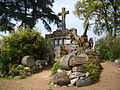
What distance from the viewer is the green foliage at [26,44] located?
13.1 meters

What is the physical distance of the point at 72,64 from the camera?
10.3 meters

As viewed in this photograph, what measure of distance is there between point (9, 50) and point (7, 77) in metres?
2.11

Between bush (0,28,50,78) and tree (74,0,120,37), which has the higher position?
tree (74,0,120,37)

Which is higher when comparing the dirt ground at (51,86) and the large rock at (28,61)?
the large rock at (28,61)

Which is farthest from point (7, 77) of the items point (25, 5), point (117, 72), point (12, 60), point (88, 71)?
point (25, 5)

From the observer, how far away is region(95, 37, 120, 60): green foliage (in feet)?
44.4

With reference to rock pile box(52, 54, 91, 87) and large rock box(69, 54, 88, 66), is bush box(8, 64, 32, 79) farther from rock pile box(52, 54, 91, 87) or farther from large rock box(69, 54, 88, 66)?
large rock box(69, 54, 88, 66)

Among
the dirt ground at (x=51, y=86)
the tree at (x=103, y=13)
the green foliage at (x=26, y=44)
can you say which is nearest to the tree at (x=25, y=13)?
the tree at (x=103, y=13)

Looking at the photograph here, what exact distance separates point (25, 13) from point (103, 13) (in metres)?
9.80

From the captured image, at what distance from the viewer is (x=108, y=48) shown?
14.3m

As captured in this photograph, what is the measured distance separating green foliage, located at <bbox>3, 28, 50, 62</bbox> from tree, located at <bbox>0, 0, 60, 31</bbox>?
9.56 meters

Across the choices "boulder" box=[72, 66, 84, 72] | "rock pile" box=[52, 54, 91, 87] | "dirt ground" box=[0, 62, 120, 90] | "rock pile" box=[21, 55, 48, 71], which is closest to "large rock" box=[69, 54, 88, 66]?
"rock pile" box=[52, 54, 91, 87]

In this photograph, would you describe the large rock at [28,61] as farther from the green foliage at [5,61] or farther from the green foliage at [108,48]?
the green foliage at [108,48]

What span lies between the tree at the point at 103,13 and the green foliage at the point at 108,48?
868 cm
